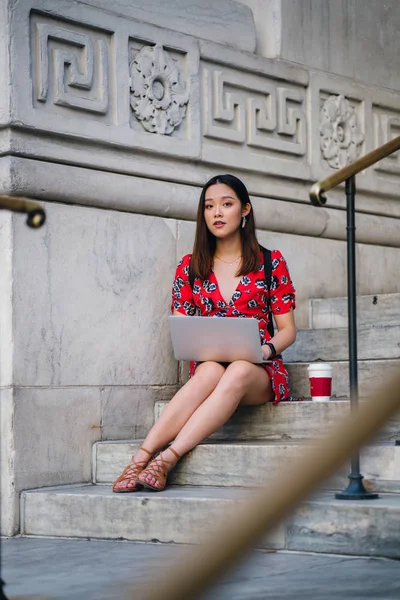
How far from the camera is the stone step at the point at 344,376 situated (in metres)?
5.16

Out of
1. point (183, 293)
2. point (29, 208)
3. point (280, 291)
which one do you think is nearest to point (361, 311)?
point (280, 291)

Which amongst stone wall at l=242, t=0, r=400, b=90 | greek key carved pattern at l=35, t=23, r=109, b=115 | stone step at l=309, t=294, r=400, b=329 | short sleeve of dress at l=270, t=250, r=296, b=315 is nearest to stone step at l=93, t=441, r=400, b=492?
short sleeve of dress at l=270, t=250, r=296, b=315

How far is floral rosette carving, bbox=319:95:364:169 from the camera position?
6.79 meters

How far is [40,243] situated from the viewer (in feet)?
16.4

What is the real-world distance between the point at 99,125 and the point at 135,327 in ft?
3.30

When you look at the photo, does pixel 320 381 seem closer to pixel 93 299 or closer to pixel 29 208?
pixel 93 299

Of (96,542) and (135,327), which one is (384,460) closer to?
(96,542)

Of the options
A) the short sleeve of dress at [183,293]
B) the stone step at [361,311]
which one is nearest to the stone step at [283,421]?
the short sleeve of dress at [183,293]

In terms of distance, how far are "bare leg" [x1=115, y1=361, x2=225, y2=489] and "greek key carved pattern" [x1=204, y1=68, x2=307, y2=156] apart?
1.74 m

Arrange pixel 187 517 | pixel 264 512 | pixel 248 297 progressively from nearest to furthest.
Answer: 1. pixel 264 512
2. pixel 187 517
3. pixel 248 297

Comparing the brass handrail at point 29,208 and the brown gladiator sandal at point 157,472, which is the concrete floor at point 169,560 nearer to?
the brown gladiator sandal at point 157,472

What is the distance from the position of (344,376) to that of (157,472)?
120 centimetres

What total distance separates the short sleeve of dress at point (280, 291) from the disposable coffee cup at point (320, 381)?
0.40 m

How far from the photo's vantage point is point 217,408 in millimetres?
4676
